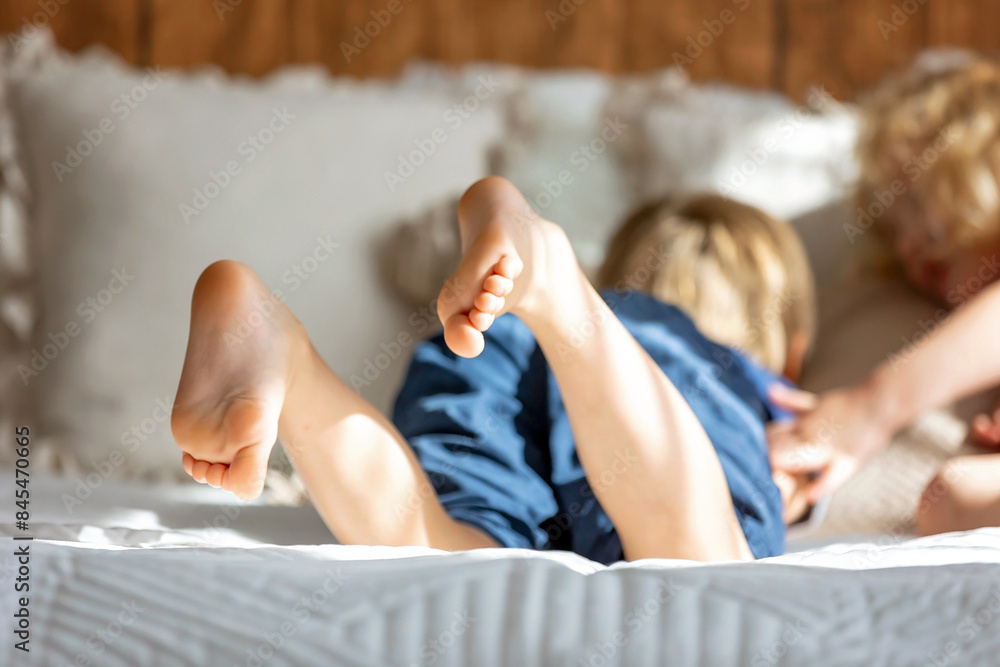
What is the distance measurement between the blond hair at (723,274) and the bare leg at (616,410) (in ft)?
1.57

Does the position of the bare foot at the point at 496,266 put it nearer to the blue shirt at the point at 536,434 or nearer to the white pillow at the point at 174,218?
the blue shirt at the point at 536,434

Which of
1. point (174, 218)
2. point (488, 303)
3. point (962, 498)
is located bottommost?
point (962, 498)

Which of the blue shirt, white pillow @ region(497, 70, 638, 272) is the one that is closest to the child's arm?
the blue shirt

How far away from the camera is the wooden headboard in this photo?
1.71m

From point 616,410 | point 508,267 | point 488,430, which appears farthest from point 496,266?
point 488,430

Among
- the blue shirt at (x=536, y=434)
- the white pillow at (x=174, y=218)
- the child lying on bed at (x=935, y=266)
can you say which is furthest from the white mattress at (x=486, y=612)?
the white pillow at (x=174, y=218)

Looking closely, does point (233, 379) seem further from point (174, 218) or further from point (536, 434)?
point (174, 218)

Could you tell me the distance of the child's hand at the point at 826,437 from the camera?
3.26 ft

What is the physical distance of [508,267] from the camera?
597 millimetres

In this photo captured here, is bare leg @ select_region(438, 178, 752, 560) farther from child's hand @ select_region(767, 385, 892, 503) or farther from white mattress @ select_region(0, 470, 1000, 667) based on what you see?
child's hand @ select_region(767, 385, 892, 503)

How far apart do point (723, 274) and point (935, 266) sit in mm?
377

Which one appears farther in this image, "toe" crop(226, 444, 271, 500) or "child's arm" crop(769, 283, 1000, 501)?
"child's arm" crop(769, 283, 1000, 501)

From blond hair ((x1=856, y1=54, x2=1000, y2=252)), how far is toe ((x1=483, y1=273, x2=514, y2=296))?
3.01 ft

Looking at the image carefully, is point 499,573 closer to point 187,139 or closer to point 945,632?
point 945,632
